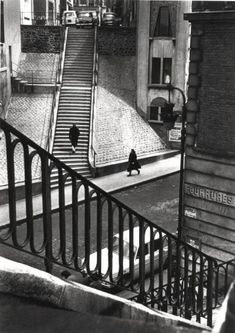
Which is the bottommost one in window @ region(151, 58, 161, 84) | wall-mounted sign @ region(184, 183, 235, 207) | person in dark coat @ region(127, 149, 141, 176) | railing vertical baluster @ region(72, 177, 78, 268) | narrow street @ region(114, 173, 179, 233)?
narrow street @ region(114, 173, 179, 233)

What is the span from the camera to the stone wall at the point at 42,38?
1148 inches

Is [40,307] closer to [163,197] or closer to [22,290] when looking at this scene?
[22,290]

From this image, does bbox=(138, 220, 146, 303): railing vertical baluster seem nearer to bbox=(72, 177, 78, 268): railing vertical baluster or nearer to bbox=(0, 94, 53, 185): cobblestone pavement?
bbox=(72, 177, 78, 268): railing vertical baluster

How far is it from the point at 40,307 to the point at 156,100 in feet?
81.3

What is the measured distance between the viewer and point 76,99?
25.1 m

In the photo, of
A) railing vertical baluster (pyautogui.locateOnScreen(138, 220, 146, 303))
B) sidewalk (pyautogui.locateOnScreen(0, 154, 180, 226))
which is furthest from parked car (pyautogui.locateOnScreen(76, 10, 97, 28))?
railing vertical baluster (pyautogui.locateOnScreen(138, 220, 146, 303))

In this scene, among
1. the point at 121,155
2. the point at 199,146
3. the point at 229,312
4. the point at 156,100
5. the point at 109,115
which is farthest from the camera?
the point at 156,100

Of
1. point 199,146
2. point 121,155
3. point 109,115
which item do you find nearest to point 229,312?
point 199,146

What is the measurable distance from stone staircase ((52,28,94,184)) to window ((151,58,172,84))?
3.74 meters

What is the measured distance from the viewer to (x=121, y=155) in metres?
23.9

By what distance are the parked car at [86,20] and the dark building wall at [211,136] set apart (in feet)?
62.0

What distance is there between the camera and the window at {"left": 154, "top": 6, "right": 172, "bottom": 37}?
25.8m

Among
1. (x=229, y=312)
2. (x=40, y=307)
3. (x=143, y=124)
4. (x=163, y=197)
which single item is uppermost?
(x=229, y=312)

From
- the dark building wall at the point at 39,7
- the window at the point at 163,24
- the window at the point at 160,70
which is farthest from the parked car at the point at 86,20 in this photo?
the window at the point at 160,70
